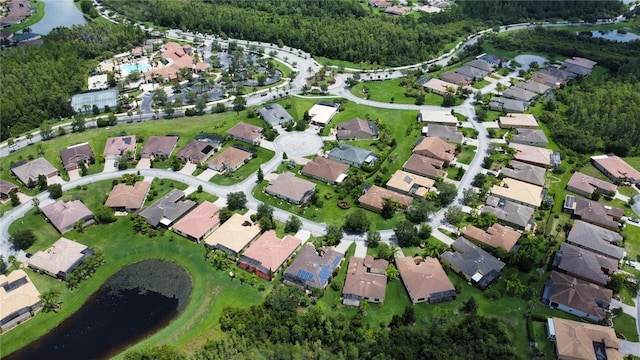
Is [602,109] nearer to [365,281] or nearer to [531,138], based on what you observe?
[531,138]

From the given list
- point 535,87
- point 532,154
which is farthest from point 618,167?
point 535,87

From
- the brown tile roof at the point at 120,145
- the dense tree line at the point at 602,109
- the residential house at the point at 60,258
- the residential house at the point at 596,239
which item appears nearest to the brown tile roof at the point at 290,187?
the residential house at the point at 60,258

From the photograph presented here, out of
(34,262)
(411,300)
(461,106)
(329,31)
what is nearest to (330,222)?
(411,300)

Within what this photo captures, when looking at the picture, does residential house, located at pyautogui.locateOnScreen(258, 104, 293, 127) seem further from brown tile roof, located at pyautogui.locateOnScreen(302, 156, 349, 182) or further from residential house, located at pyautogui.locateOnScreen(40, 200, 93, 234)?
residential house, located at pyautogui.locateOnScreen(40, 200, 93, 234)

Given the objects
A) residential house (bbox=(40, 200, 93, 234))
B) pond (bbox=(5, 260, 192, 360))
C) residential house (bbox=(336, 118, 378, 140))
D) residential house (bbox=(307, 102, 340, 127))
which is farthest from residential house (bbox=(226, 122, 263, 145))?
pond (bbox=(5, 260, 192, 360))

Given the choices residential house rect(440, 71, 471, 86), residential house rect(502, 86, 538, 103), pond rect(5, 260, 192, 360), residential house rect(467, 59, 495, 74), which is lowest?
pond rect(5, 260, 192, 360)

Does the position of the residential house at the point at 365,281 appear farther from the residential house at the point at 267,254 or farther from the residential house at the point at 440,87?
the residential house at the point at 440,87
